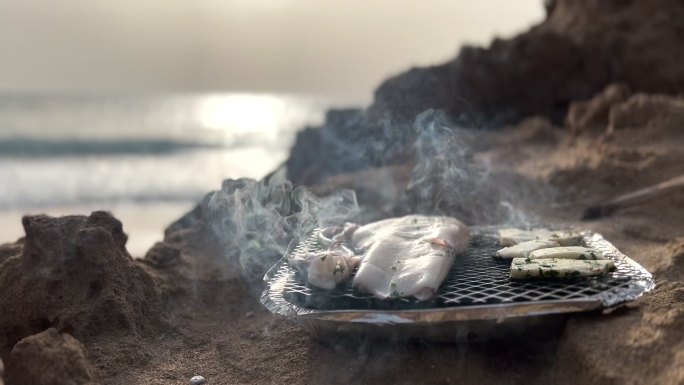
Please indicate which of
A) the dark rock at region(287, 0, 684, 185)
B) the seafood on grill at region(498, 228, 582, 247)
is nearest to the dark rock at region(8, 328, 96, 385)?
the seafood on grill at region(498, 228, 582, 247)

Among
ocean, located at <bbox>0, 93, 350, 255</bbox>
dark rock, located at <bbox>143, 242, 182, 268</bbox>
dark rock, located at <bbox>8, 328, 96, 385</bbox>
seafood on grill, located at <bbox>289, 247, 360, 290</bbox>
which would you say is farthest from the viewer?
ocean, located at <bbox>0, 93, 350, 255</bbox>

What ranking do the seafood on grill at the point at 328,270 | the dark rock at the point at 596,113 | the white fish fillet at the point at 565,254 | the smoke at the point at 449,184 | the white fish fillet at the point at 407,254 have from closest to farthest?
the white fish fillet at the point at 407,254, the seafood on grill at the point at 328,270, the white fish fillet at the point at 565,254, the smoke at the point at 449,184, the dark rock at the point at 596,113

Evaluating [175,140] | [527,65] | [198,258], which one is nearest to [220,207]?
[198,258]

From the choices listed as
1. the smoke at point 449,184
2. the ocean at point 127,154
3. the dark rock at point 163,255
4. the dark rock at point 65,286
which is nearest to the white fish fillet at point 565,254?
the smoke at point 449,184

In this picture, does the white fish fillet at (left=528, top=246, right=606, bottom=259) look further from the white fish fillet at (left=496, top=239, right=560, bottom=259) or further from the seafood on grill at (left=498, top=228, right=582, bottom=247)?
the seafood on grill at (left=498, top=228, right=582, bottom=247)

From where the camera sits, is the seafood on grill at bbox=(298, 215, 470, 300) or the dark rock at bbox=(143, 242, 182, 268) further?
the dark rock at bbox=(143, 242, 182, 268)

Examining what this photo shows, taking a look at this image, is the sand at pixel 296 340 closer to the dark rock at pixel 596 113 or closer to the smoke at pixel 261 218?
the smoke at pixel 261 218

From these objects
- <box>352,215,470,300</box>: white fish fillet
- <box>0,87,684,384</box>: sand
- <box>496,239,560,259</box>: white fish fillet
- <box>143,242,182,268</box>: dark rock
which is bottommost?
<box>0,87,684,384</box>: sand

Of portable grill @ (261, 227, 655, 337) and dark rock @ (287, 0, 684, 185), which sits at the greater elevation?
dark rock @ (287, 0, 684, 185)
